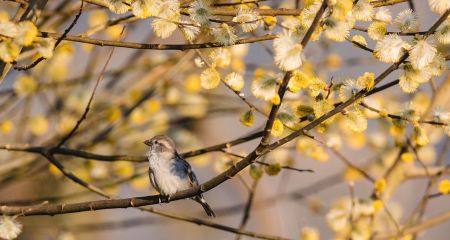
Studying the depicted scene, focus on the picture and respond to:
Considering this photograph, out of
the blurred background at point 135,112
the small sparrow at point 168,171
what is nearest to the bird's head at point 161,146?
the small sparrow at point 168,171

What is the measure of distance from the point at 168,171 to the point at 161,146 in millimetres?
231

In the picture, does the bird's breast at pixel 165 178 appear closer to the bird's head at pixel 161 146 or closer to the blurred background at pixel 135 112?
the bird's head at pixel 161 146

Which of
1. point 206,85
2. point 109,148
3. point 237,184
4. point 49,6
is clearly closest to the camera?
point 206,85

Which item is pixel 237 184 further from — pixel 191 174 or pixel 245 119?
pixel 245 119

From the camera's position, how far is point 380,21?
267cm

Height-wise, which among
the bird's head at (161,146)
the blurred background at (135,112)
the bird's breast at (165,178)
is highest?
the blurred background at (135,112)

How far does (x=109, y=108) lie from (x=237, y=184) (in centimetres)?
213

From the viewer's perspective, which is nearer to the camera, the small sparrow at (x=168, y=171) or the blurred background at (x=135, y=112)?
the small sparrow at (x=168, y=171)

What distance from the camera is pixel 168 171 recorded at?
3.73 m

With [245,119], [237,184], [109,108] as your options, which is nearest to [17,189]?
[237,184]

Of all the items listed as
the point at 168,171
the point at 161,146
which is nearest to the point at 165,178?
the point at 168,171

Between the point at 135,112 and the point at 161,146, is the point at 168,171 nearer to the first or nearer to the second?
the point at 161,146

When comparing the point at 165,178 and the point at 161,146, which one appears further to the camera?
the point at 161,146

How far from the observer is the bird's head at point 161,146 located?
3863mm
